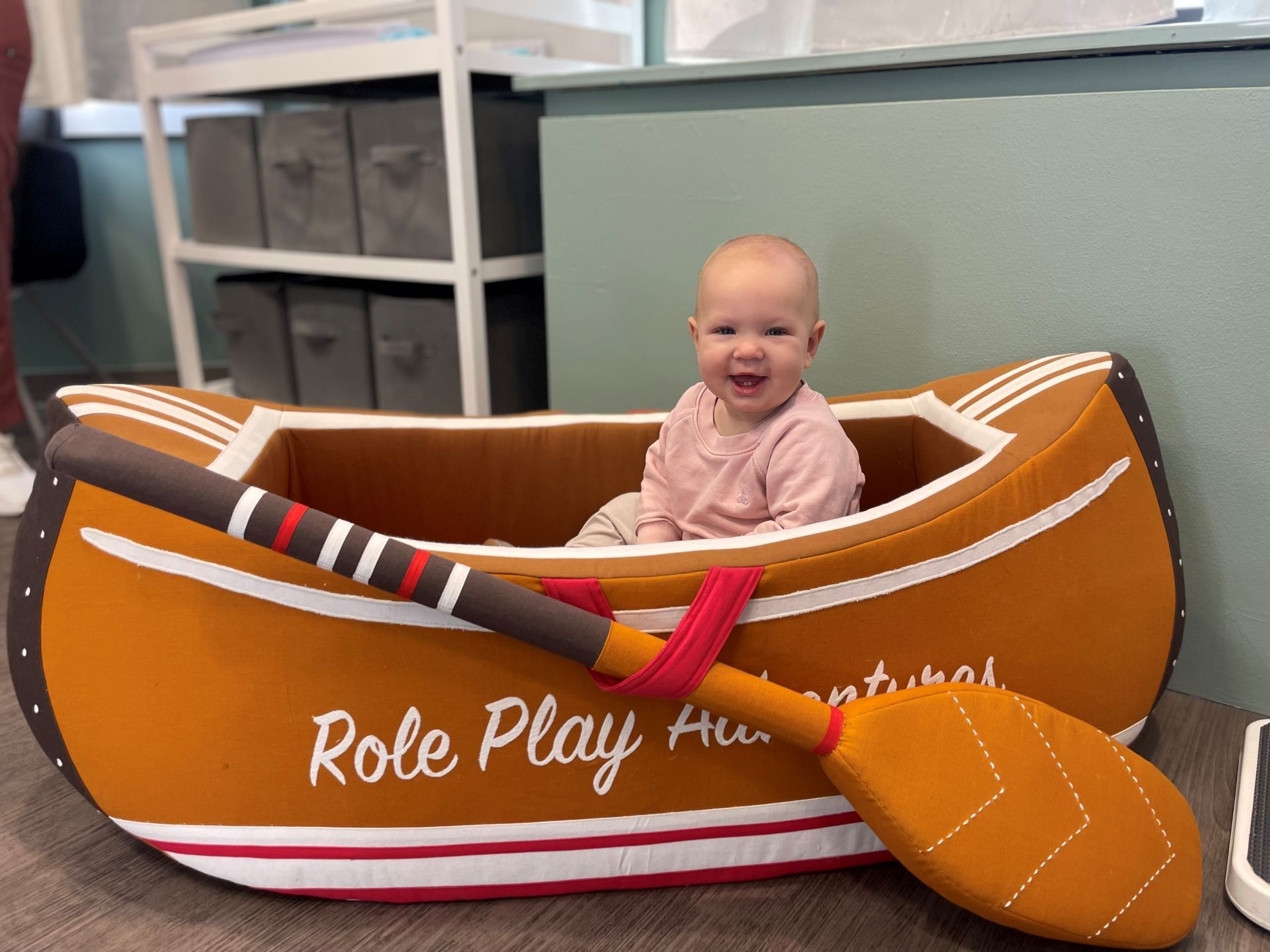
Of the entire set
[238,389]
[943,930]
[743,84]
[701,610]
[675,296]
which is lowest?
[943,930]

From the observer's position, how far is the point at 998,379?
38.4 inches

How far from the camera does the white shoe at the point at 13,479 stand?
5.30ft

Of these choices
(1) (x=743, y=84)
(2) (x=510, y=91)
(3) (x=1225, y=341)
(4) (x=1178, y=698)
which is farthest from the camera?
(2) (x=510, y=91)

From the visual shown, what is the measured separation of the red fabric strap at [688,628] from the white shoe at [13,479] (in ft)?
4.43

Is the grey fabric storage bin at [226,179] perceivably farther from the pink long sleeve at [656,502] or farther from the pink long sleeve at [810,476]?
the pink long sleeve at [810,476]

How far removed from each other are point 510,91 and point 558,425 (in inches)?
30.0

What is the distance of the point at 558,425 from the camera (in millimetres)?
Result: 1115

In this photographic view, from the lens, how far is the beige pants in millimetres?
1026

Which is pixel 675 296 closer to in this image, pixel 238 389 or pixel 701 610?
pixel 701 610

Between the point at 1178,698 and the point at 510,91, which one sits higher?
the point at 510,91

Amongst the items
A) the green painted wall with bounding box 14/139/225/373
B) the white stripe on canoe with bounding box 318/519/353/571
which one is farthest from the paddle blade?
the green painted wall with bounding box 14/139/225/373

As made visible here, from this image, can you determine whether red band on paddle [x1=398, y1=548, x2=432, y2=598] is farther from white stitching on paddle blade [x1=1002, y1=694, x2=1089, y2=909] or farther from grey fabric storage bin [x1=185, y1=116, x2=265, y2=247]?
grey fabric storage bin [x1=185, y1=116, x2=265, y2=247]

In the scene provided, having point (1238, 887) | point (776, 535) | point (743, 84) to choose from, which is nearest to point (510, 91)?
point (743, 84)

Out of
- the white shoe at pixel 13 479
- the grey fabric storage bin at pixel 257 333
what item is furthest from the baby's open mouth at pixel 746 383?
the white shoe at pixel 13 479
